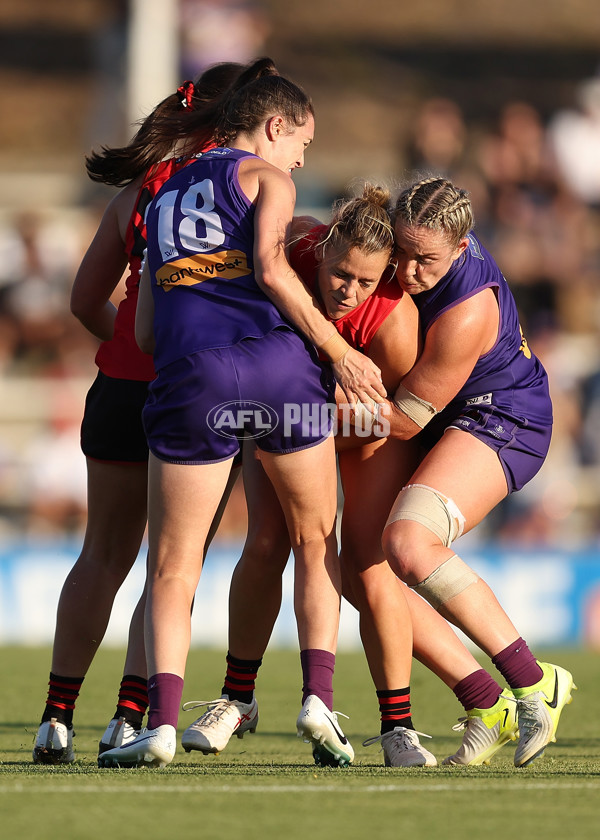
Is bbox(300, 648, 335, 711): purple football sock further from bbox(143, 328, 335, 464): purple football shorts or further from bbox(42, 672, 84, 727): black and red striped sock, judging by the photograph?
bbox(42, 672, 84, 727): black and red striped sock

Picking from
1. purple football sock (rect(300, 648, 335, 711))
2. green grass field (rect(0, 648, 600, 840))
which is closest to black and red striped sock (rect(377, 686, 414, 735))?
green grass field (rect(0, 648, 600, 840))

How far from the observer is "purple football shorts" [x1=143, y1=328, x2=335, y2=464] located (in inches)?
150

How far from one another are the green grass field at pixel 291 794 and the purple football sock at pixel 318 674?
0.73ft

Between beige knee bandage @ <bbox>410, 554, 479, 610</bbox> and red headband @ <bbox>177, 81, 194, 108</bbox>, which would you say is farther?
red headband @ <bbox>177, 81, 194, 108</bbox>

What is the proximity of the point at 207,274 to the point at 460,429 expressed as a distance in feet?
3.49

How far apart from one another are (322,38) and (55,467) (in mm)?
12808

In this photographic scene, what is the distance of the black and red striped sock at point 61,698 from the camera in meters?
4.33

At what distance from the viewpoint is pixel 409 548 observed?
162 inches

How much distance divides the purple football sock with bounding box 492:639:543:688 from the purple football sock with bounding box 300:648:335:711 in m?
0.60

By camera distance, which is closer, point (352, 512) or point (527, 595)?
point (352, 512)

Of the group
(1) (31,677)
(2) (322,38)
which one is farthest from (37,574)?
(2) (322,38)

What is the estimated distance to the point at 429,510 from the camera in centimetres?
418

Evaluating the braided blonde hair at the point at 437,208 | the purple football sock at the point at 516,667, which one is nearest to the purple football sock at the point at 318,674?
the purple football sock at the point at 516,667

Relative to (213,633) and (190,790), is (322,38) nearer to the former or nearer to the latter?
(213,633)
